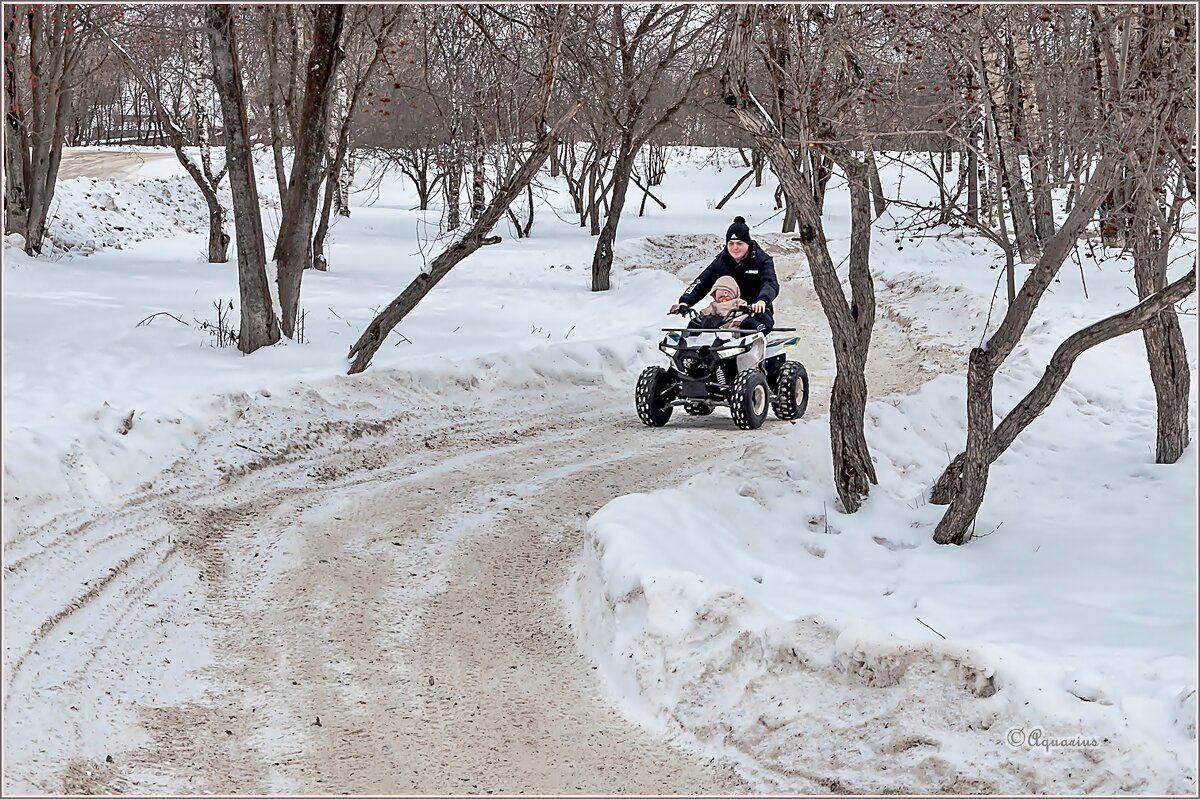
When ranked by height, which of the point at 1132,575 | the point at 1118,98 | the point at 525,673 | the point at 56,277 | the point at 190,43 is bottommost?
the point at 525,673

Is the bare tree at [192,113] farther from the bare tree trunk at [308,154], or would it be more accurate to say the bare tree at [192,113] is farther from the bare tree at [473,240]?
the bare tree at [473,240]

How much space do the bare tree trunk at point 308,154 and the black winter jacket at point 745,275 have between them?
3.60m

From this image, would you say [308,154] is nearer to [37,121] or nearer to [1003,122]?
[1003,122]

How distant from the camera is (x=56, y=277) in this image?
14555 mm

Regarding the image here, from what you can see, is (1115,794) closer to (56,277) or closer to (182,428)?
(182,428)

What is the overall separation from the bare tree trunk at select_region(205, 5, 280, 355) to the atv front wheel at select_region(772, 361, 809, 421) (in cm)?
470

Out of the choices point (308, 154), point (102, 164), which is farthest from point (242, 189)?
point (102, 164)

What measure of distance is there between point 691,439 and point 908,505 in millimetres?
2899

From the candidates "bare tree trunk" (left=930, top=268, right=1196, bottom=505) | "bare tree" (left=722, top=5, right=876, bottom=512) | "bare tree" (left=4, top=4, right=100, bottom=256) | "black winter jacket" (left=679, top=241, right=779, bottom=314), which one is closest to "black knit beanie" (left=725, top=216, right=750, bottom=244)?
"black winter jacket" (left=679, top=241, right=779, bottom=314)

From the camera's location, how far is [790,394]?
9930 mm

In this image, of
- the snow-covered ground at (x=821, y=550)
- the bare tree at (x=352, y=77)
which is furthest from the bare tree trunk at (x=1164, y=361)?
the bare tree at (x=352, y=77)

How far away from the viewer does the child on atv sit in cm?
974

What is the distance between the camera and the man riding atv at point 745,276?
9.84 meters

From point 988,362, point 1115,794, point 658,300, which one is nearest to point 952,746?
point 1115,794
